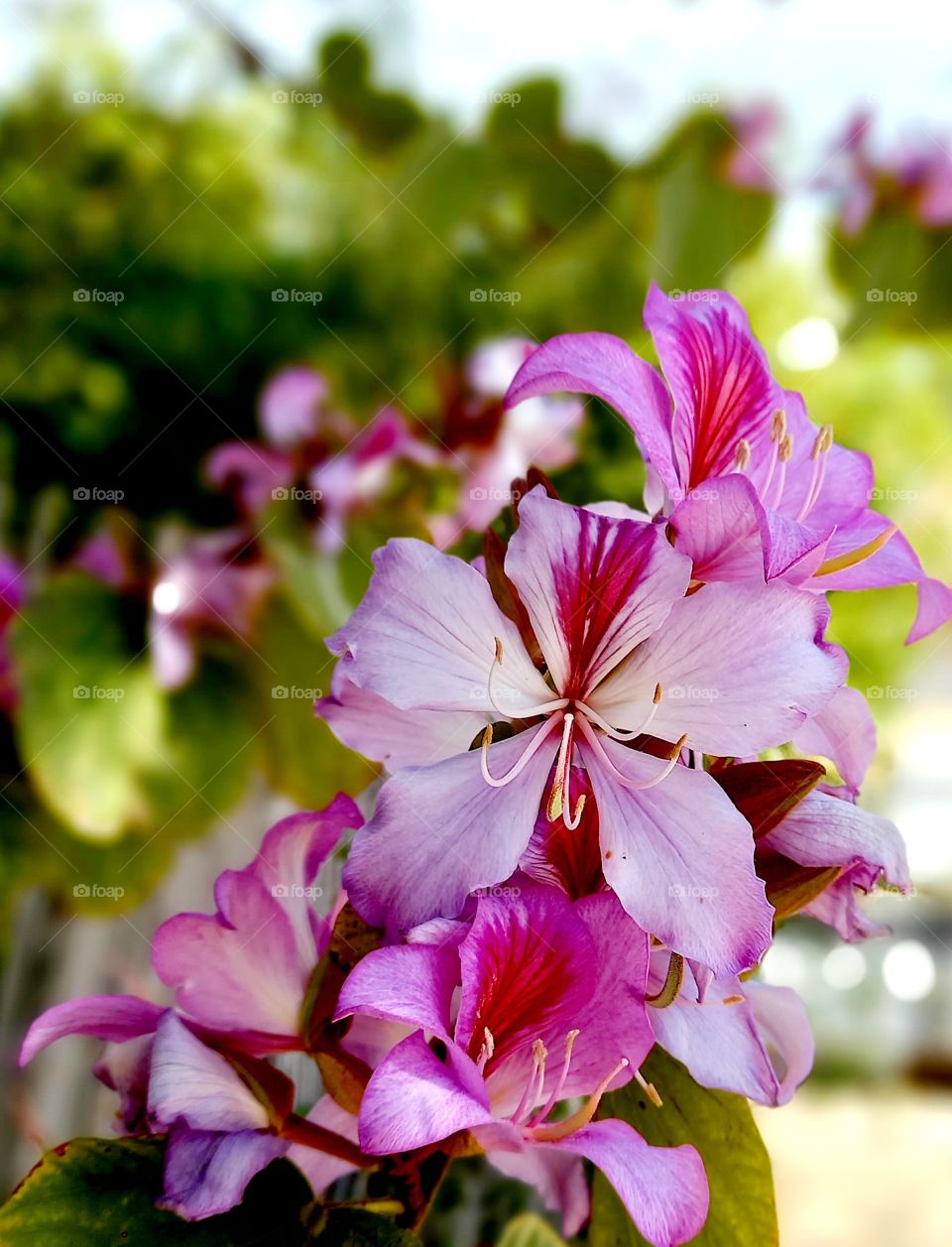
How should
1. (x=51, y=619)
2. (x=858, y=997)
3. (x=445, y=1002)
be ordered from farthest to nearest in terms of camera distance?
1. (x=858, y=997)
2. (x=51, y=619)
3. (x=445, y=1002)

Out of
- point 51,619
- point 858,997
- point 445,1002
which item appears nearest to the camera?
point 445,1002

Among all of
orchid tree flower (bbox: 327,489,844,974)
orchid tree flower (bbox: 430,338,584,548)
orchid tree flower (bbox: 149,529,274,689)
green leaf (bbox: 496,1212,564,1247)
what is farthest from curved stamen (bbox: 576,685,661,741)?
orchid tree flower (bbox: 149,529,274,689)

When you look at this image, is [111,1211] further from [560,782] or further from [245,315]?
[245,315]

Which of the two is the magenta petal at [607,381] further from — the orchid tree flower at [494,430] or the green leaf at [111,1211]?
the orchid tree flower at [494,430]

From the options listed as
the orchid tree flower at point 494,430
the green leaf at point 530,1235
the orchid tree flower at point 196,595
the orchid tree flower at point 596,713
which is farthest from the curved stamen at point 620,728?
the orchid tree flower at point 196,595

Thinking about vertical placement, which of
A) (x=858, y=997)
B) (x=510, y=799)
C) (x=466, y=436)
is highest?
(x=466, y=436)

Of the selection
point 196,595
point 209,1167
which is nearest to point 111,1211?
point 209,1167

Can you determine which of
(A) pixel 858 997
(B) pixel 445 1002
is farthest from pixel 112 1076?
(A) pixel 858 997

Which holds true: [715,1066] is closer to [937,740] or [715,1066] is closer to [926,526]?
[926,526]
